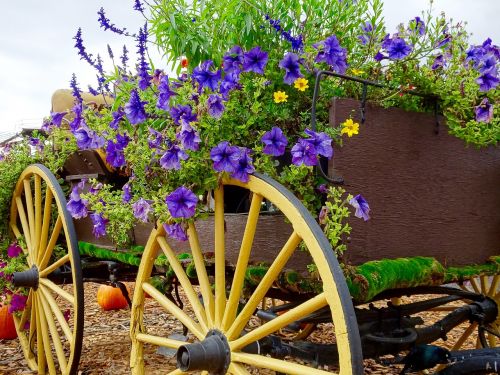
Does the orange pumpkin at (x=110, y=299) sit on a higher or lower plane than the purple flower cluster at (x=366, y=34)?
lower

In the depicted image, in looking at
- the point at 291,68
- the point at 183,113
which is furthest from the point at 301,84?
the point at 183,113

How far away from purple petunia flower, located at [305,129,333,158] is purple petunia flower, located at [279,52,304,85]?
0.73 ft

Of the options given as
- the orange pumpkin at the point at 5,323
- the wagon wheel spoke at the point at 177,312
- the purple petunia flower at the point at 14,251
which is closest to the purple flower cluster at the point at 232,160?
the wagon wheel spoke at the point at 177,312

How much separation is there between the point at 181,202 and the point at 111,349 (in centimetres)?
271

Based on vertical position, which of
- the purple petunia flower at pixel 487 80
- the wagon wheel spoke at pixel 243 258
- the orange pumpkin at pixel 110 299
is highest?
the purple petunia flower at pixel 487 80

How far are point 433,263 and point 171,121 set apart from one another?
956 millimetres

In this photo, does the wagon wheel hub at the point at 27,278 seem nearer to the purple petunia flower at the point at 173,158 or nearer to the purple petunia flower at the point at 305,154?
the purple petunia flower at the point at 173,158

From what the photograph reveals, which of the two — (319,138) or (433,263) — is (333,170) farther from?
(433,263)

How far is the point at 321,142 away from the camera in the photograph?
1629 mm

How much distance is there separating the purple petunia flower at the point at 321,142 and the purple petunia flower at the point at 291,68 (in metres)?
0.22

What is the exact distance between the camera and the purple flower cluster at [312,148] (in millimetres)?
1624

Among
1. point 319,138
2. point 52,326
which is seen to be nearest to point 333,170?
point 319,138

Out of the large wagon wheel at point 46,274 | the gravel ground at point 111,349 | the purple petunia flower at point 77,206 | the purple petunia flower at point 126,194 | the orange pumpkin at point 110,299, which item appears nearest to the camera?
the purple petunia flower at point 126,194

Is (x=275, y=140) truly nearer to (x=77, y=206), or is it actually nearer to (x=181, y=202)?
(x=181, y=202)
